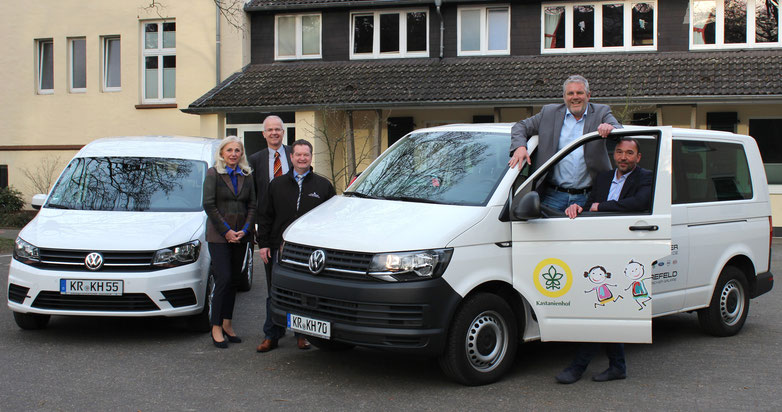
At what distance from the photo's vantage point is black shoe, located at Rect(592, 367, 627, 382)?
19.1 feet

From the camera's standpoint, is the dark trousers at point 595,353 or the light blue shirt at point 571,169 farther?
the light blue shirt at point 571,169

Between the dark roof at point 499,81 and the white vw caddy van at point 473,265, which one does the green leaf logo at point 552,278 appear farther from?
the dark roof at point 499,81

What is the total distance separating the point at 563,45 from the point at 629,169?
15087 mm

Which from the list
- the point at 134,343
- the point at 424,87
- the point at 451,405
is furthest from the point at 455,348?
the point at 424,87

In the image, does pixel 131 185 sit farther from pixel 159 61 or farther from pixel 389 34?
pixel 159 61

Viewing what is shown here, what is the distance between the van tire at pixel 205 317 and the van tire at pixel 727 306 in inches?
181

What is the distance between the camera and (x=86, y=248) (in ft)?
22.5

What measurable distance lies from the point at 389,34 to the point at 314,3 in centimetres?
220

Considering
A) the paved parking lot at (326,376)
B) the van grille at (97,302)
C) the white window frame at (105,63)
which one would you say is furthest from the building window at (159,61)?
the van grille at (97,302)

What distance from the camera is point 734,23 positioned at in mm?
19391

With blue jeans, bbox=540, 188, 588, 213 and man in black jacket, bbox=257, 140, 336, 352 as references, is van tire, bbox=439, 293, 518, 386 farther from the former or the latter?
man in black jacket, bbox=257, 140, 336, 352

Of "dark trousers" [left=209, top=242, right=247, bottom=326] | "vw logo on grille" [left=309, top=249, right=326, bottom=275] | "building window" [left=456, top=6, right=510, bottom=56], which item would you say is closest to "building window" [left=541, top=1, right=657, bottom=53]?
"building window" [left=456, top=6, right=510, bottom=56]

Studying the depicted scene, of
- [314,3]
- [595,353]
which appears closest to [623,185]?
[595,353]

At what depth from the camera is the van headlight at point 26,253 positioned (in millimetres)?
6957
